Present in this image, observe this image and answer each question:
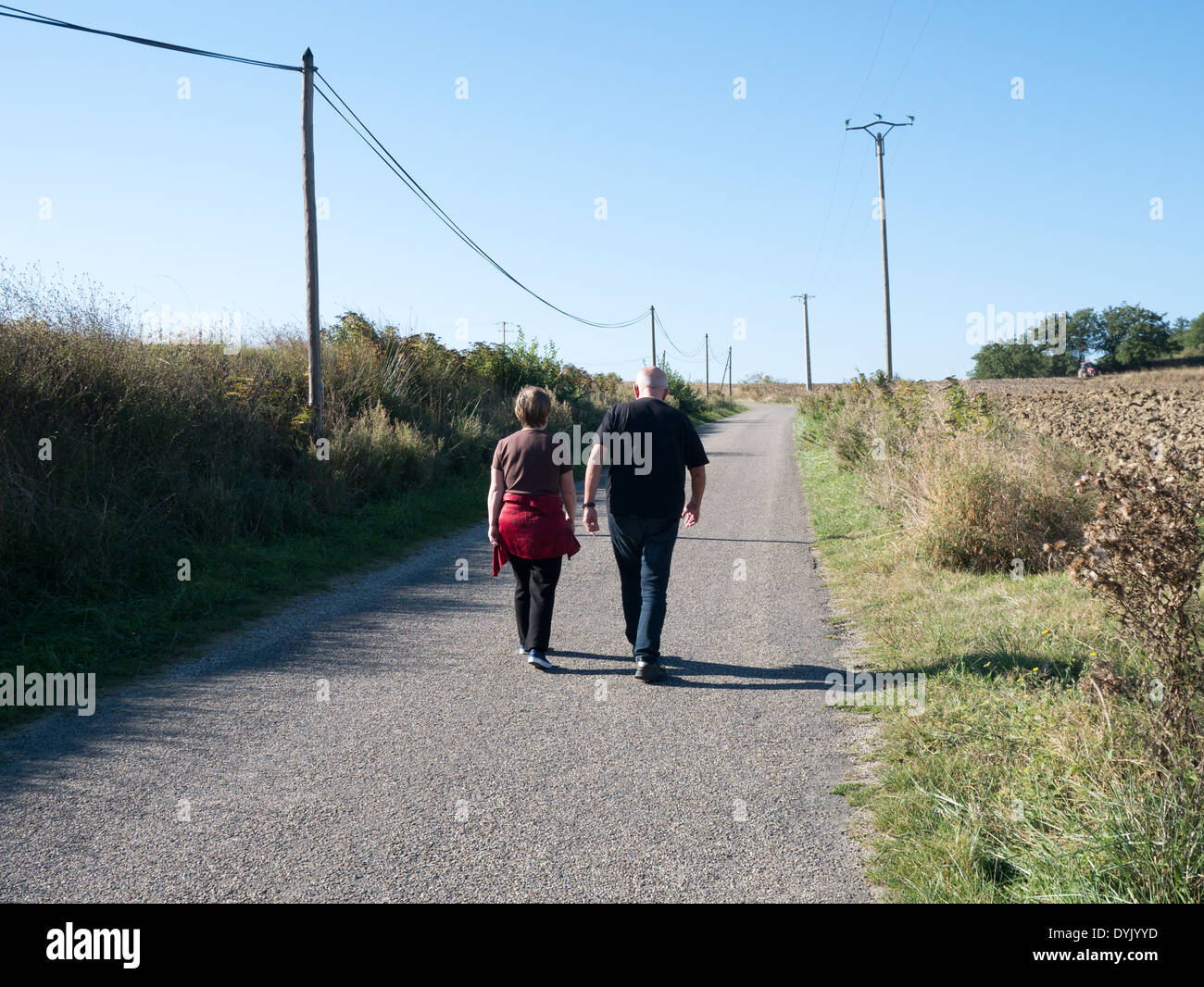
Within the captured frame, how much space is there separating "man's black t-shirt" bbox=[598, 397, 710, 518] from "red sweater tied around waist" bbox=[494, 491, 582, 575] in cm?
45

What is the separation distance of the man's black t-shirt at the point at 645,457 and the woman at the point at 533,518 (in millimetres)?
386

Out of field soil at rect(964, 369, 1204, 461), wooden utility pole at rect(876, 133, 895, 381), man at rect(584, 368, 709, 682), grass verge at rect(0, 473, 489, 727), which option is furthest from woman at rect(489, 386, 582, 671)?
wooden utility pole at rect(876, 133, 895, 381)

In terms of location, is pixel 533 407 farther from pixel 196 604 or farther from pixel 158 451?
pixel 158 451

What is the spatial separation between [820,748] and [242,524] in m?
7.34

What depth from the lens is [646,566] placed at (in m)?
6.00

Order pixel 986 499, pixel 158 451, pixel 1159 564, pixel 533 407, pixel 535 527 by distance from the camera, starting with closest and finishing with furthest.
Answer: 1. pixel 1159 564
2. pixel 535 527
3. pixel 533 407
4. pixel 986 499
5. pixel 158 451

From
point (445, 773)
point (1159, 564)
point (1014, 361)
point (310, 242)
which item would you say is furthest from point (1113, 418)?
point (1014, 361)

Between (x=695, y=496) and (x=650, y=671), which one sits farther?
(x=695, y=496)

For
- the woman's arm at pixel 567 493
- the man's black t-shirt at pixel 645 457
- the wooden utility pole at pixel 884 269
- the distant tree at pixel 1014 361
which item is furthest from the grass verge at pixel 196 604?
the distant tree at pixel 1014 361

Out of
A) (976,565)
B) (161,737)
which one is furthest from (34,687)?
(976,565)

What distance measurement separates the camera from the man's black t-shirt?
594 centimetres

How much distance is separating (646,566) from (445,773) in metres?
2.18
